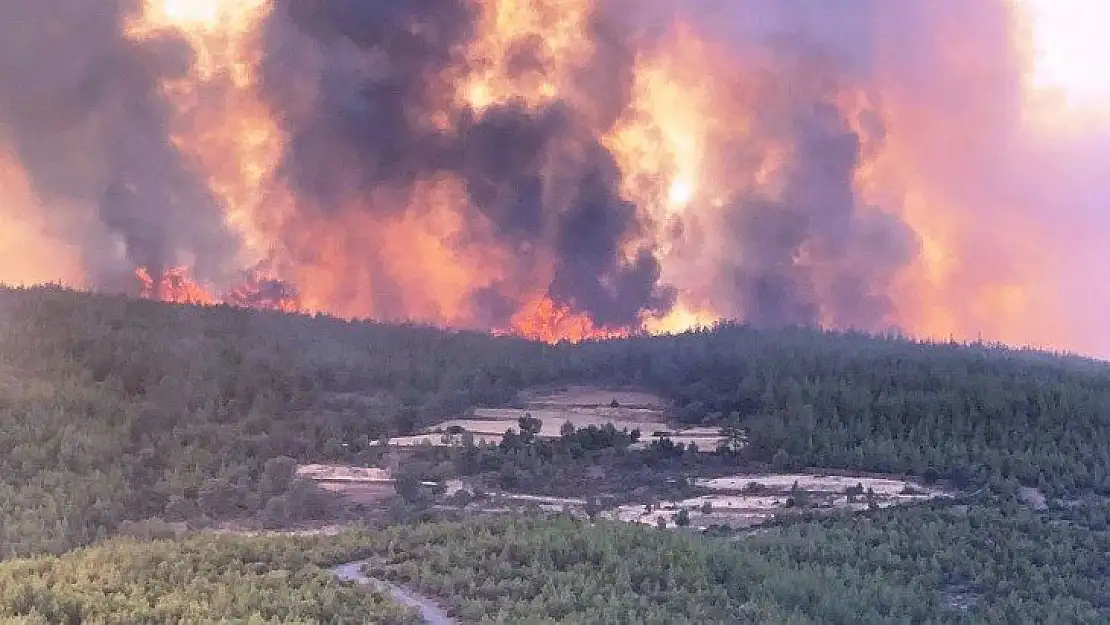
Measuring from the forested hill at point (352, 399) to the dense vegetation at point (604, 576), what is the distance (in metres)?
5.60

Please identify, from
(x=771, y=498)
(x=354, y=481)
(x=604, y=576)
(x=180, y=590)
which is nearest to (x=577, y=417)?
(x=354, y=481)

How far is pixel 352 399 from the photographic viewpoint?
4247 centimetres

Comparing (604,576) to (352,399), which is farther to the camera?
(352,399)

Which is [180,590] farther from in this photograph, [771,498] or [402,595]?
[771,498]

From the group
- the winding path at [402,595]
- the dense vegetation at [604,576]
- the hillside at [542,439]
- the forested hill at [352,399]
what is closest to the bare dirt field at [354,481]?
the hillside at [542,439]

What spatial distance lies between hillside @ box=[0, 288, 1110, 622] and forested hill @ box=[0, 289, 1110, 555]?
109 millimetres

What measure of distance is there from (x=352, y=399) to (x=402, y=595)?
2385 centimetres

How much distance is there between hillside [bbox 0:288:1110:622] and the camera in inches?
921

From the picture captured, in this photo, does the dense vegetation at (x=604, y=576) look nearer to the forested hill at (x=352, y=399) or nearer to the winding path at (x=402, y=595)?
the winding path at (x=402, y=595)

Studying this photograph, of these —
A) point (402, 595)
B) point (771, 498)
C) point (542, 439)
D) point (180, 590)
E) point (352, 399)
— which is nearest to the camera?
point (180, 590)

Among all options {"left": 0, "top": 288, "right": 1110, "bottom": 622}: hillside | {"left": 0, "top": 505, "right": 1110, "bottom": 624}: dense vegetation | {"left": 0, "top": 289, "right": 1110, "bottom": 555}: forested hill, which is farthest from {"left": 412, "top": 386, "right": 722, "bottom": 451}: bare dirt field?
{"left": 0, "top": 505, "right": 1110, "bottom": 624}: dense vegetation

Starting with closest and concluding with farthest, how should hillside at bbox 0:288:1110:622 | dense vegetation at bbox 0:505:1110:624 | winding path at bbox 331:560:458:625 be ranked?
1. dense vegetation at bbox 0:505:1110:624
2. winding path at bbox 331:560:458:625
3. hillside at bbox 0:288:1110:622

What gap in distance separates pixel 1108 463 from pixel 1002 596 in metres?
A: 13.9

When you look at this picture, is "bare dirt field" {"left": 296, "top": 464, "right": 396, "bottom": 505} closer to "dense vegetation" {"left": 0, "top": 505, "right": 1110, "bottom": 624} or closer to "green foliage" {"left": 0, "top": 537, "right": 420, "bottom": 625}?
"dense vegetation" {"left": 0, "top": 505, "right": 1110, "bottom": 624}
